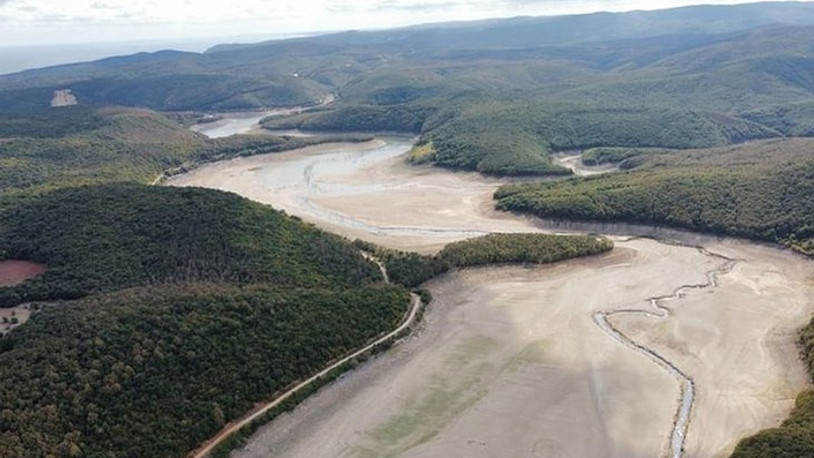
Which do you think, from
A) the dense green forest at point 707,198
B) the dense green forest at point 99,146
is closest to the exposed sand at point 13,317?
the dense green forest at point 99,146

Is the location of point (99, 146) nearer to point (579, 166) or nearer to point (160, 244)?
point (160, 244)

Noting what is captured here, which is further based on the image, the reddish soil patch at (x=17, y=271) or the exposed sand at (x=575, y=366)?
the reddish soil patch at (x=17, y=271)

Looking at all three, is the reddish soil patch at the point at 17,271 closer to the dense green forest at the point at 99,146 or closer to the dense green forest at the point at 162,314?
the dense green forest at the point at 162,314

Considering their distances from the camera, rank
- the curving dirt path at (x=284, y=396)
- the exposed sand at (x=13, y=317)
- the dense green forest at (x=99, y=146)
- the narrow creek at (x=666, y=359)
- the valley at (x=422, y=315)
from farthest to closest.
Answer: the dense green forest at (x=99, y=146) → the exposed sand at (x=13, y=317) → the narrow creek at (x=666, y=359) → the valley at (x=422, y=315) → the curving dirt path at (x=284, y=396)

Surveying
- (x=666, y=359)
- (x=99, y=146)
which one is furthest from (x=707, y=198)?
(x=99, y=146)

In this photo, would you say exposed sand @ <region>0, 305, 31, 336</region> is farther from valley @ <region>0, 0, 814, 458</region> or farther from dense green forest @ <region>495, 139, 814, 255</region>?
dense green forest @ <region>495, 139, 814, 255</region>

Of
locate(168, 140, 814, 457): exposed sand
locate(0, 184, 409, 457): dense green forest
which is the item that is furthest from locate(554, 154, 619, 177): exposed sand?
locate(0, 184, 409, 457): dense green forest

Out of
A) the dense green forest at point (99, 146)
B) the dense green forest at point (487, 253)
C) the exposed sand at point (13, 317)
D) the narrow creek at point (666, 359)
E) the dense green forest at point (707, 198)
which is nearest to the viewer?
the narrow creek at point (666, 359)
